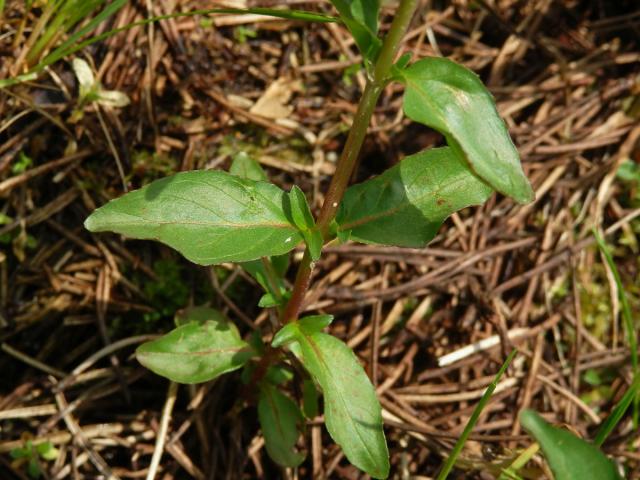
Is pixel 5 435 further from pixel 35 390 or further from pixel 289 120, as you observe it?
pixel 289 120

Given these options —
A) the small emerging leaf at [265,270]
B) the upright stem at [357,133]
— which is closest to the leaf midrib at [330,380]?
the upright stem at [357,133]

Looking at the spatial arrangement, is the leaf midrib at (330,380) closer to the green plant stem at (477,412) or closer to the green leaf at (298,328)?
the green leaf at (298,328)

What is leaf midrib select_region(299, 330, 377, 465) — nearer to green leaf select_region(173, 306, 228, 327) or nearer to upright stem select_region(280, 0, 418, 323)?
upright stem select_region(280, 0, 418, 323)

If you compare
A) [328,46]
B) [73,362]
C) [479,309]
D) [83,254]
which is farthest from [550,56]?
[73,362]

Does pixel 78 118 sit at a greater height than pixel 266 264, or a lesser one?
greater

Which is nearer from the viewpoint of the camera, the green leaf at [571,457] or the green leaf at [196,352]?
the green leaf at [571,457]

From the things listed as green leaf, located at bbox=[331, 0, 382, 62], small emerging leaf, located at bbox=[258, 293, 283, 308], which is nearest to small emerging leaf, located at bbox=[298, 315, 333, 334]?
small emerging leaf, located at bbox=[258, 293, 283, 308]
